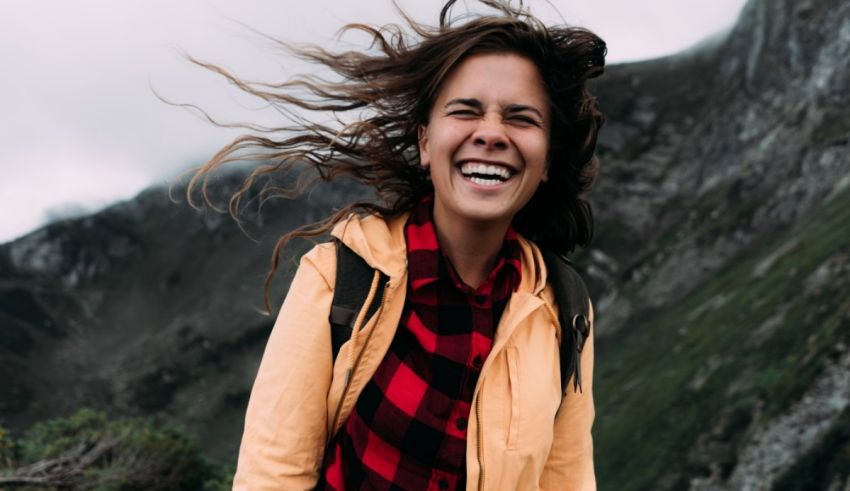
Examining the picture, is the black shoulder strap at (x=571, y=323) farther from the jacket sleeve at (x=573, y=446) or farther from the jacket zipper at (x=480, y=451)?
the jacket zipper at (x=480, y=451)

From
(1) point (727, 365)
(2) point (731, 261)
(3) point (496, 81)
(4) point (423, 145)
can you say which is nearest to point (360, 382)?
(4) point (423, 145)

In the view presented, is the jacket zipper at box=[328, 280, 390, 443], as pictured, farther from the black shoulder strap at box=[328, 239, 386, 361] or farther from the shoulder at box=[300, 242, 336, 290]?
the shoulder at box=[300, 242, 336, 290]

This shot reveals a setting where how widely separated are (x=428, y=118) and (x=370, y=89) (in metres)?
0.33

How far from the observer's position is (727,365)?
5019 cm

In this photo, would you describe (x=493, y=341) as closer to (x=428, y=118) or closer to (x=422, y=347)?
(x=422, y=347)

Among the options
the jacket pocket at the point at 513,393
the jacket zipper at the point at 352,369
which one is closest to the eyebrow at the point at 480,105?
the jacket zipper at the point at 352,369

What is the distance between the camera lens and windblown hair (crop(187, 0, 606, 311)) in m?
3.56

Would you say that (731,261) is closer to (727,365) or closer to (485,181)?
(727,365)

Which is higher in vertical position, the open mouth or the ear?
the ear

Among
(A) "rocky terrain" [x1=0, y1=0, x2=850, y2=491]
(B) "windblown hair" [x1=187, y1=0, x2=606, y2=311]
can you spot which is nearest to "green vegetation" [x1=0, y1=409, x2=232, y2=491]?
(A) "rocky terrain" [x1=0, y1=0, x2=850, y2=491]

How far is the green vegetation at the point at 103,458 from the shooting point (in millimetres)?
13062

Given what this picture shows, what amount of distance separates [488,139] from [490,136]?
0.04 feet

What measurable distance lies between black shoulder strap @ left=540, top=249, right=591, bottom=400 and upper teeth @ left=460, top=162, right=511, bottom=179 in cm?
51

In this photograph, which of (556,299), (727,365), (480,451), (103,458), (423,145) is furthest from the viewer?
(727,365)
